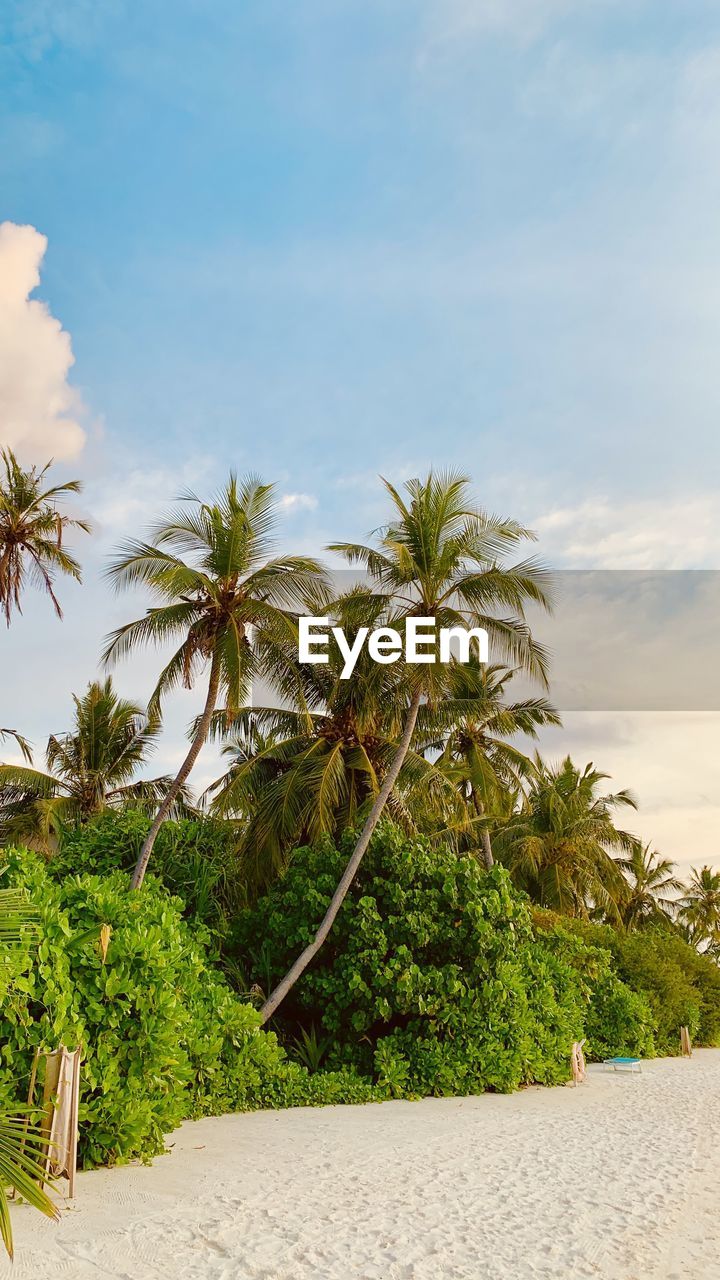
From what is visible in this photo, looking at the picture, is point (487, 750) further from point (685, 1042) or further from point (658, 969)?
point (685, 1042)

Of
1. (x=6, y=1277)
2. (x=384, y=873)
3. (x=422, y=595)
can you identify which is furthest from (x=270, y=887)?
(x=6, y=1277)

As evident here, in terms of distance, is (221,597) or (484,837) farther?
(484,837)

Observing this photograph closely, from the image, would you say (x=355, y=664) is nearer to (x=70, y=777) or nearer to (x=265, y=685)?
(x=265, y=685)

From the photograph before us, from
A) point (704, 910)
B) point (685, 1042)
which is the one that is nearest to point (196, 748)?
point (685, 1042)

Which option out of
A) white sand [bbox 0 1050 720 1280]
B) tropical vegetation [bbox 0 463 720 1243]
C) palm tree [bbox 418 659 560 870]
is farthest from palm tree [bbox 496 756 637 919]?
white sand [bbox 0 1050 720 1280]

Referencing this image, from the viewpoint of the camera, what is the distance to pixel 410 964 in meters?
14.5

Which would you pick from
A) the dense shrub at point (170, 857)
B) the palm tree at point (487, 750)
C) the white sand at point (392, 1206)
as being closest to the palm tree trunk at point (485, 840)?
the palm tree at point (487, 750)

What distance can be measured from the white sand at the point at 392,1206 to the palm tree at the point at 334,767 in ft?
19.1

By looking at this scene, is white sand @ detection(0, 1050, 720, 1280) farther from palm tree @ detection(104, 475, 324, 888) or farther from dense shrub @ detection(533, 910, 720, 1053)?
dense shrub @ detection(533, 910, 720, 1053)

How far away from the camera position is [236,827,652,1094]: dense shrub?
47.3ft

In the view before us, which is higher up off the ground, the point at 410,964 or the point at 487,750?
the point at 487,750

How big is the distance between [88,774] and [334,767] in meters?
11.3

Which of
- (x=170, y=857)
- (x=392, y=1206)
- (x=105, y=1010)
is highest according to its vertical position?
(x=170, y=857)

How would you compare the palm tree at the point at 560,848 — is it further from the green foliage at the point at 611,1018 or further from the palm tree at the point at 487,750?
the green foliage at the point at 611,1018
